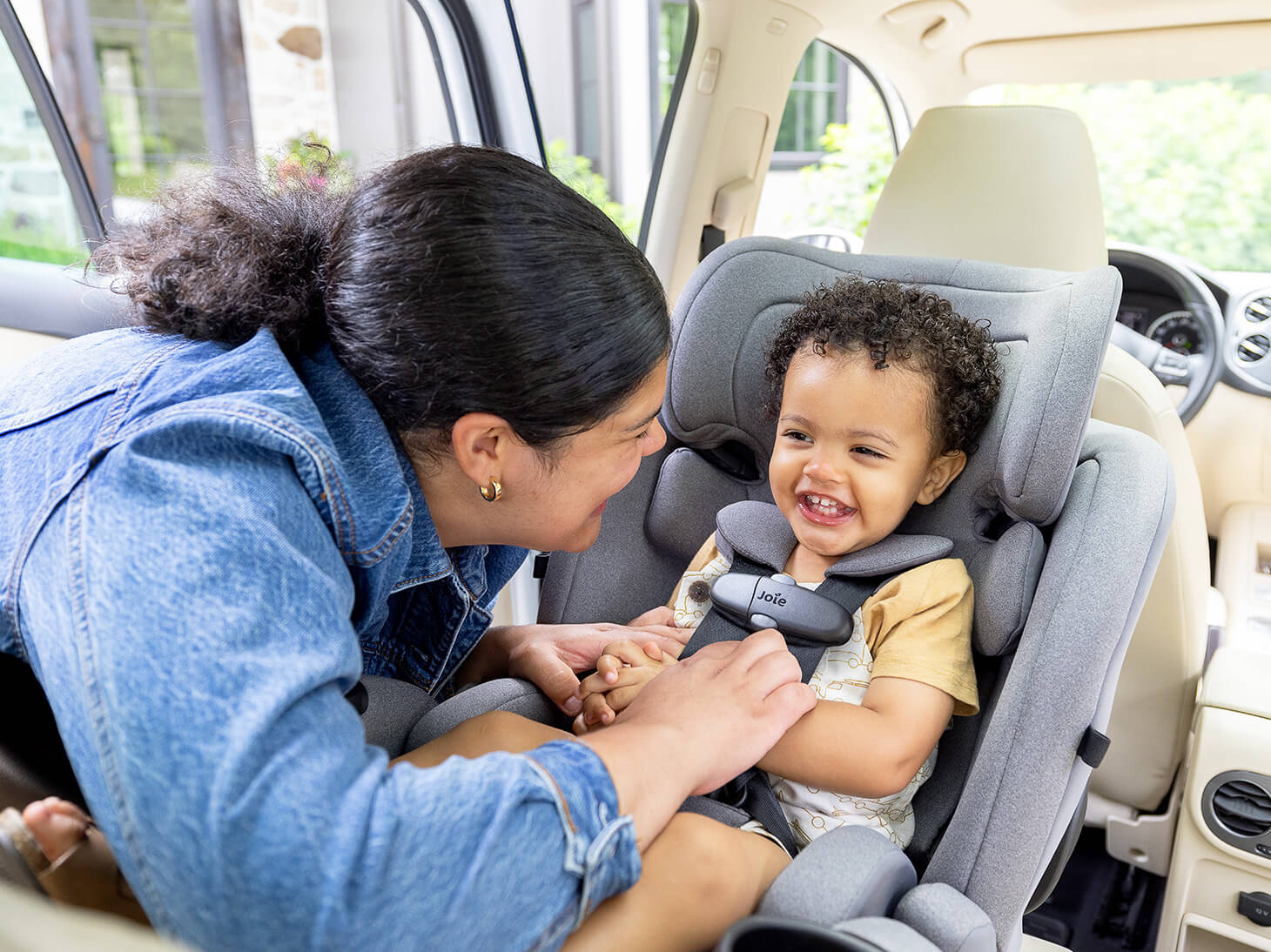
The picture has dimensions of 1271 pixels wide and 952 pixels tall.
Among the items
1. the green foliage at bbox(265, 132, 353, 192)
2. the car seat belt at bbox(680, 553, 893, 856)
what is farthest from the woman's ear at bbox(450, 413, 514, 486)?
the car seat belt at bbox(680, 553, 893, 856)

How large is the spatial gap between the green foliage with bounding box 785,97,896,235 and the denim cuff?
3.80m

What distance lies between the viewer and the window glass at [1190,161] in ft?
13.7

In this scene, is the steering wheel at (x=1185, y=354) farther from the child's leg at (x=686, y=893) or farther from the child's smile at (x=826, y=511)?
the child's leg at (x=686, y=893)

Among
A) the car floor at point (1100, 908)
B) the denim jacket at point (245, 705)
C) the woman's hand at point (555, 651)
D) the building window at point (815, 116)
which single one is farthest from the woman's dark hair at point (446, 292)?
the building window at point (815, 116)

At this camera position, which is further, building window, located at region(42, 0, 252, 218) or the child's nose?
building window, located at region(42, 0, 252, 218)

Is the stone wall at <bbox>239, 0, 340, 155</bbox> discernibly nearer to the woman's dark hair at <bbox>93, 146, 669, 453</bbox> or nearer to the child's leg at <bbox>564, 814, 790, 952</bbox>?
the woman's dark hair at <bbox>93, 146, 669, 453</bbox>

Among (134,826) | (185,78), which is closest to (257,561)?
(134,826)

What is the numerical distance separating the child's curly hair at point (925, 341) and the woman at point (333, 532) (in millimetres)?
376

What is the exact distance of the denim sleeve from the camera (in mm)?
638

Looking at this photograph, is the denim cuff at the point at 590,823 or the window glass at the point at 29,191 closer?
A: the denim cuff at the point at 590,823

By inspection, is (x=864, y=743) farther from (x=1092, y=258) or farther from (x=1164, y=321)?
(x=1164, y=321)

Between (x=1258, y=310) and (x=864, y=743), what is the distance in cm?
220

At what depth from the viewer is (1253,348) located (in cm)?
264

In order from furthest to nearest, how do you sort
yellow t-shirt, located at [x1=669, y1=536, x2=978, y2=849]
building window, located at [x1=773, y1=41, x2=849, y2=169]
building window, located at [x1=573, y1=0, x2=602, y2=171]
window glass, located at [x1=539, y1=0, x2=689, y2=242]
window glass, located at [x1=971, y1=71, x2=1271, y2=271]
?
1. building window, located at [x1=573, y1=0, x2=602, y2=171]
2. window glass, located at [x1=539, y1=0, x2=689, y2=242]
3. building window, located at [x1=773, y1=41, x2=849, y2=169]
4. window glass, located at [x1=971, y1=71, x2=1271, y2=271]
5. yellow t-shirt, located at [x1=669, y1=536, x2=978, y2=849]
